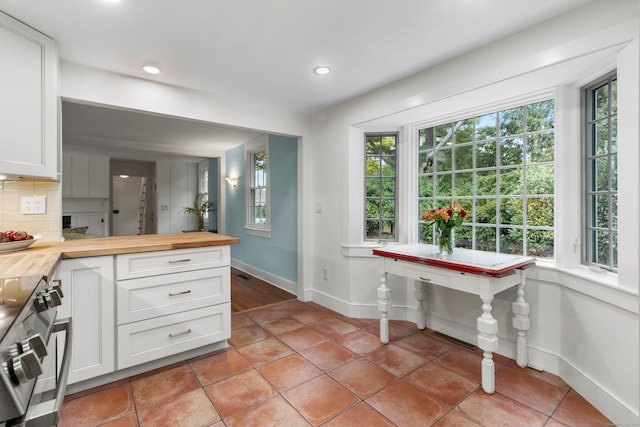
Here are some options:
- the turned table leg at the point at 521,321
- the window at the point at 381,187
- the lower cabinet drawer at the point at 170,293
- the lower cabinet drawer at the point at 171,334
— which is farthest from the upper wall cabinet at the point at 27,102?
the turned table leg at the point at 521,321

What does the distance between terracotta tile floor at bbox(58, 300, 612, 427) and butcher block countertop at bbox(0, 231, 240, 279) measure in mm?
861

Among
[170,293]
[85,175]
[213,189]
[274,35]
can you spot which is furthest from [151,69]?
[85,175]

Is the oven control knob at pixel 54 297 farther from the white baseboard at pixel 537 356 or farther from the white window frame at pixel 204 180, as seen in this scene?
the white window frame at pixel 204 180

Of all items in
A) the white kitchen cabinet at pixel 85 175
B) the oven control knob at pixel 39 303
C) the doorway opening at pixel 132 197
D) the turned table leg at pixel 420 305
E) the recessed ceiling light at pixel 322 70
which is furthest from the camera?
the doorway opening at pixel 132 197

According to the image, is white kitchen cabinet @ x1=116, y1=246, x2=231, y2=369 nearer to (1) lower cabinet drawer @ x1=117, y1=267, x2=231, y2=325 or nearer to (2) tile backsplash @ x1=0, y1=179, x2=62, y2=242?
(1) lower cabinet drawer @ x1=117, y1=267, x2=231, y2=325

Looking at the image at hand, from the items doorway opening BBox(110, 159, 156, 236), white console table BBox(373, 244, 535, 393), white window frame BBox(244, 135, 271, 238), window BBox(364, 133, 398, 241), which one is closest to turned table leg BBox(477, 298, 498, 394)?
white console table BBox(373, 244, 535, 393)

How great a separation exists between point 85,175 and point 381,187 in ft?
20.0

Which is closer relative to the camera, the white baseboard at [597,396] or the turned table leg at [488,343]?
the white baseboard at [597,396]

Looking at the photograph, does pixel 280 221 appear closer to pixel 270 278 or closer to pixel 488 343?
pixel 270 278

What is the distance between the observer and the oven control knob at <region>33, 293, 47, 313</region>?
982mm

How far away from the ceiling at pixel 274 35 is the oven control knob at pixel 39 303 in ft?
4.95

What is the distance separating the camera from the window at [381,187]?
10.4ft

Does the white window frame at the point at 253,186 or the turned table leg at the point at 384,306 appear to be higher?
the white window frame at the point at 253,186

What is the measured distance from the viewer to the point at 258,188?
496 cm
